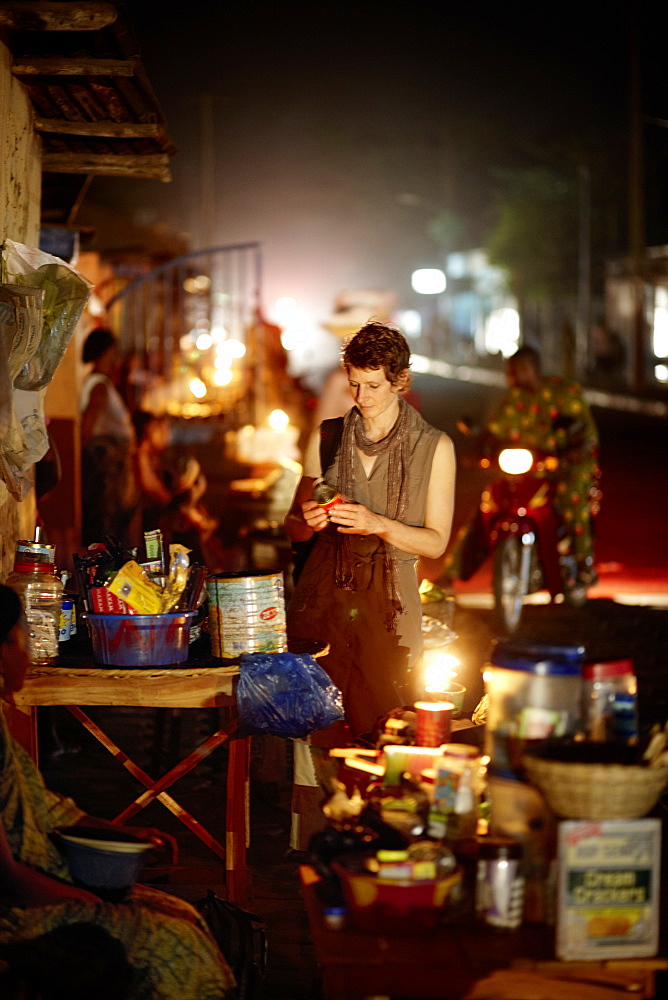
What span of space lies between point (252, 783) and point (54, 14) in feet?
13.1

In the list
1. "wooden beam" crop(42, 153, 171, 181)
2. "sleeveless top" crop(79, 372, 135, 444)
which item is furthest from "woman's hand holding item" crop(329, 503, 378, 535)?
"sleeveless top" crop(79, 372, 135, 444)

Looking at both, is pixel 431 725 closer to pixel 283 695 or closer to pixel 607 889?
pixel 283 695

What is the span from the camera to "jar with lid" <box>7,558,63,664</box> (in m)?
3.81

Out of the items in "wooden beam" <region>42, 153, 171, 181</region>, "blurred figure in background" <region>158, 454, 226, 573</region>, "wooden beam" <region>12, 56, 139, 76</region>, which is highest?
"wooden beam" <region>12, 56, 139, 76</region>

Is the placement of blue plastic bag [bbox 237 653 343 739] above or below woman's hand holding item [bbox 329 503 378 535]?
below

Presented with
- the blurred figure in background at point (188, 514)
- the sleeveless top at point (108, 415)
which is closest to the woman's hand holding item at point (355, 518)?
the blurred figure in background at point (188, 514)

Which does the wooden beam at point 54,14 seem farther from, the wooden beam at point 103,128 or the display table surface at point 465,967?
the display table surface at point 465,967

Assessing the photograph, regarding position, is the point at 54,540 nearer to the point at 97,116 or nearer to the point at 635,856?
the point at 97,116

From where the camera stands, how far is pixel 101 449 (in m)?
9.03

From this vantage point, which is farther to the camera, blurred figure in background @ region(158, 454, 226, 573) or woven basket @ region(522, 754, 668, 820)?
blurred figure in background @ region(158, 454, 226, 573)

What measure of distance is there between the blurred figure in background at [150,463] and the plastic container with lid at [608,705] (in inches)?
212

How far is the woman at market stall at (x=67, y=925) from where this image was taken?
2.95 meters

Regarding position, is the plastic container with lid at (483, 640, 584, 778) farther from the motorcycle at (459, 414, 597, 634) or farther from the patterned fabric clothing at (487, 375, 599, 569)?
the patterned fabric clothing at (487, 375, 599, 569)

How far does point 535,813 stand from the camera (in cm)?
287
